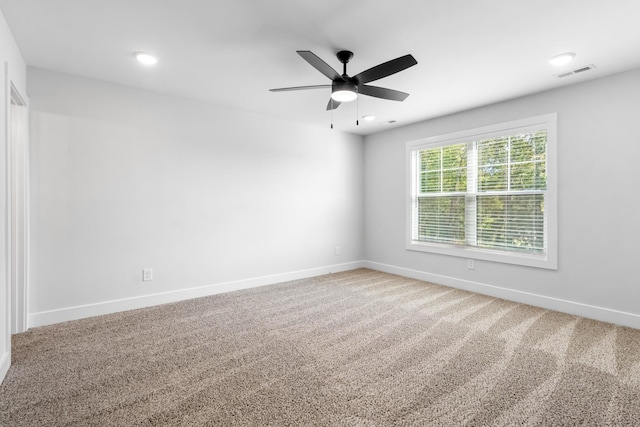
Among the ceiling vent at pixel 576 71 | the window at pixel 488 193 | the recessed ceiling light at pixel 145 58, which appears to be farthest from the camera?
the window at pixel 488 193

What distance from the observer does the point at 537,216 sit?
3.66 meters

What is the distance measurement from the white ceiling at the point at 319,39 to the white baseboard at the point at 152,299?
2399 millimetres

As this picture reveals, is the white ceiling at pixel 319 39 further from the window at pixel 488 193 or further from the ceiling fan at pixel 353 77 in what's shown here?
the window at pixel 488 193

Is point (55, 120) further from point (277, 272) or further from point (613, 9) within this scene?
point (613, 9)

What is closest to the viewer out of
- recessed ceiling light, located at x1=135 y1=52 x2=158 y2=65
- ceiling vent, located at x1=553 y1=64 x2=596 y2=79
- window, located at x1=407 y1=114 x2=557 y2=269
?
recessed ceiling light, located at x1=135 y1=52 x2=158 y2=65

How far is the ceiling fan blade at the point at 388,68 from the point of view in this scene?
2.21 metres

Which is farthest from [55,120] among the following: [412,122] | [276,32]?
[412,122]

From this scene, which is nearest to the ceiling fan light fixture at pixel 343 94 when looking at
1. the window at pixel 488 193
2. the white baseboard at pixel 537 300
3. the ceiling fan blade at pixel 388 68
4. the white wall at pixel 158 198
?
the ceiling fan blade at pixel 388 68

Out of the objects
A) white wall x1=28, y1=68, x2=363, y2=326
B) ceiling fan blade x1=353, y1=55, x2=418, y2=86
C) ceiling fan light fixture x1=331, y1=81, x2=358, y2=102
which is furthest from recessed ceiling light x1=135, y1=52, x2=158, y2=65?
ceiling fan blade x1=353, y1=55, x2=418, y2=86

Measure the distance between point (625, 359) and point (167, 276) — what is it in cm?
440

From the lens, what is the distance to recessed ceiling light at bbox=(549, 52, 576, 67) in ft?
8.77

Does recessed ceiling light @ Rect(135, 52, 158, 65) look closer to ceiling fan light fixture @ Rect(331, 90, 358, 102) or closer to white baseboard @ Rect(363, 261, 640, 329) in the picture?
ceiling fan light fixture @ Rect(331, 90, 358, 102)

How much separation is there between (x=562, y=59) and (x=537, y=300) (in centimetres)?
255

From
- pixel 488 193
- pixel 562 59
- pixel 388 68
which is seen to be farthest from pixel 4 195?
pixel 488 193
